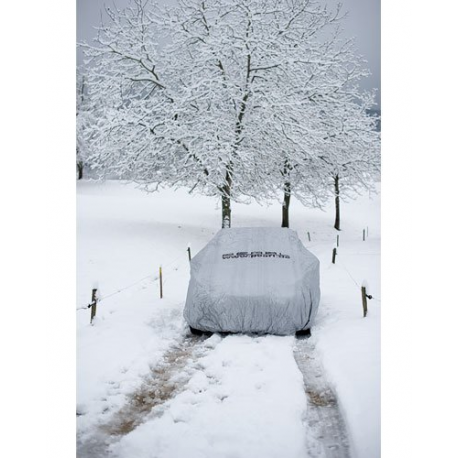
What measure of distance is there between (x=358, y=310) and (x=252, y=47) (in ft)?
25.9

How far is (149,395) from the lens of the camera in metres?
3.73

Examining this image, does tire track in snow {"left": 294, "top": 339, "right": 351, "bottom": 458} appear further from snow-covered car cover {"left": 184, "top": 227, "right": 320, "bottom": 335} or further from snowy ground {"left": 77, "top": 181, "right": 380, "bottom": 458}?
snow-covered car cover {"left": 184, "top": 227, "right": 320, "bottom": 335}

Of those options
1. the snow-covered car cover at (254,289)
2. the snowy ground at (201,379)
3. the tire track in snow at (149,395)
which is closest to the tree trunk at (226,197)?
the snowy ground at (201,379)

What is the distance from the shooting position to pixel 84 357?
434 centimetres

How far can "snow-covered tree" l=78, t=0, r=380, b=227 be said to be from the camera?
10.6 m

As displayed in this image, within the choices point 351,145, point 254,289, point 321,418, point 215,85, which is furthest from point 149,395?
point 351,145

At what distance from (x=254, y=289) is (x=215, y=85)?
24.6 ft

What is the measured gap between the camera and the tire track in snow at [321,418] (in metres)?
2.89

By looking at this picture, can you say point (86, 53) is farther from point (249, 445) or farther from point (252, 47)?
point (249, 445)

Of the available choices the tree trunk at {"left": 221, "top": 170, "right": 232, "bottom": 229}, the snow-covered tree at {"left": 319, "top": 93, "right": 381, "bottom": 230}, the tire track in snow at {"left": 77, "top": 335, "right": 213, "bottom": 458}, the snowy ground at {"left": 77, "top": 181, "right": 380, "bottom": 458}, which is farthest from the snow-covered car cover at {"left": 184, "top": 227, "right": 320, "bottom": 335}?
the snow-covered tree at {"left": 319, "top": 93, "right": 381, "bottom": 230}

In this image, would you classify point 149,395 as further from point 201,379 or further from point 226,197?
point 226,197

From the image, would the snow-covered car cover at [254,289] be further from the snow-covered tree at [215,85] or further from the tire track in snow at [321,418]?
the snow-covered tree at [215,85]

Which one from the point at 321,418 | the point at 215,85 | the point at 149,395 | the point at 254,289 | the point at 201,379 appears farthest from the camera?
the point at 215,85
